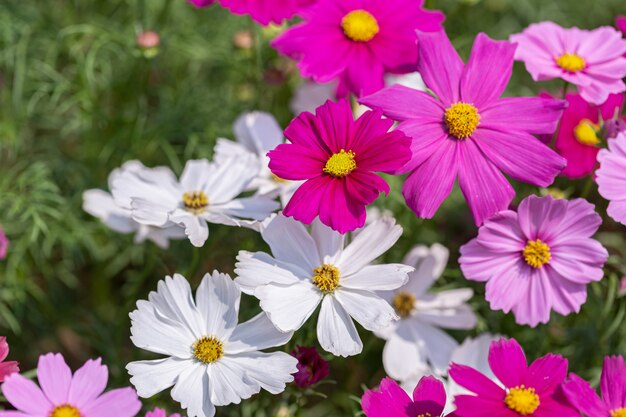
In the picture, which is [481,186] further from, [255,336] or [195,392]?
[195,392]

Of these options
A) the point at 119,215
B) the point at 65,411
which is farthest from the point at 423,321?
the point at 65,411

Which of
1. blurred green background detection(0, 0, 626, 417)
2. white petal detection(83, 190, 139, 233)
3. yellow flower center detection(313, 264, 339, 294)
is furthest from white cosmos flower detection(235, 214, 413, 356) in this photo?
white petal detection(83, 190, 139, 233)

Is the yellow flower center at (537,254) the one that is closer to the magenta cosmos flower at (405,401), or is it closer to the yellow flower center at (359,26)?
the magenta cosmos flower at (405,401)

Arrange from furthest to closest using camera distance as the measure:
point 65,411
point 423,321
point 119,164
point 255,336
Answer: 1. point 119,164
2. point 423,321
3. point 255,336
4. point 65,411

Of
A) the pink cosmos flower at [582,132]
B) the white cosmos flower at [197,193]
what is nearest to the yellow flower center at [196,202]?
the white cosmos flower at [197,193]

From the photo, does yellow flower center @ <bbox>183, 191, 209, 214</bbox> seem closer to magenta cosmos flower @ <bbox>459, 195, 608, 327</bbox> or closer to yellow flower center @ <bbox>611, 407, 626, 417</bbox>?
magenta cosmos flower @ <bbox>459, 195, 608, 327</bbox>

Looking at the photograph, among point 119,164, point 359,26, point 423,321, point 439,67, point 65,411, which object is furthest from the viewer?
point 119,164
